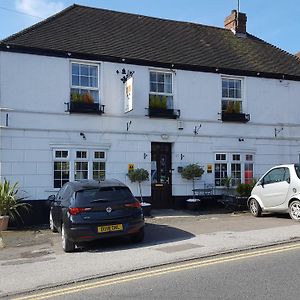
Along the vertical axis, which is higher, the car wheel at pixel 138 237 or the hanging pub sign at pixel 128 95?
the hanging pub sign at pixel 128 95

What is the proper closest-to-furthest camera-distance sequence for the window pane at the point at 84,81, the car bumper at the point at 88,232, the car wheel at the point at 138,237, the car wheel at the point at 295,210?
the car bumper at the point at 88,232, the car wheel at the point at 138,237, the car wheel at the point at 295,210, the window pane at the point at 84,81

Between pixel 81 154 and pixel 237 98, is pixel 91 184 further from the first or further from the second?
pixel 237 98

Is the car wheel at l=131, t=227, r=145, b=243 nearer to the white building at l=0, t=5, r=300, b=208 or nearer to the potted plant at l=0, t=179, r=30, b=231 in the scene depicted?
the potted plant at l=0, t=179, r=30, b=231

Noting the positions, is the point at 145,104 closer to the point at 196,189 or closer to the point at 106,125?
the point at 106,125

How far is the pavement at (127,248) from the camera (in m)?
7.82

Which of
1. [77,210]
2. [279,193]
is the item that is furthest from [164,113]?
[77,210]

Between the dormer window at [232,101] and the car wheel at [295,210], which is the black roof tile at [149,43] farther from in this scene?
the car wheel at [295,210]

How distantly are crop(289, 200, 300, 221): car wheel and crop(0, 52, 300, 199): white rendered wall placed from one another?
16.5 ft

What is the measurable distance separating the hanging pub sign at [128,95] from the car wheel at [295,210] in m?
6.43

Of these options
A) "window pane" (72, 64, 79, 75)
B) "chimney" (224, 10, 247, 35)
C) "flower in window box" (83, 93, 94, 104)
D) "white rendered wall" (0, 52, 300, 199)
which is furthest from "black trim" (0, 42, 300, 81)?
"chimney" (224, 10, 247, 35)

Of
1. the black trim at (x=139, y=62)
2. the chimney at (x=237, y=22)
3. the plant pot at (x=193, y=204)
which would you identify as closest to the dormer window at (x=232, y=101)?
the black trim at (x=139, y=62)

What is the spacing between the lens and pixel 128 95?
16.1 meters

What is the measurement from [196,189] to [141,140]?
300 cm

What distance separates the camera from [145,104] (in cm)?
1705
